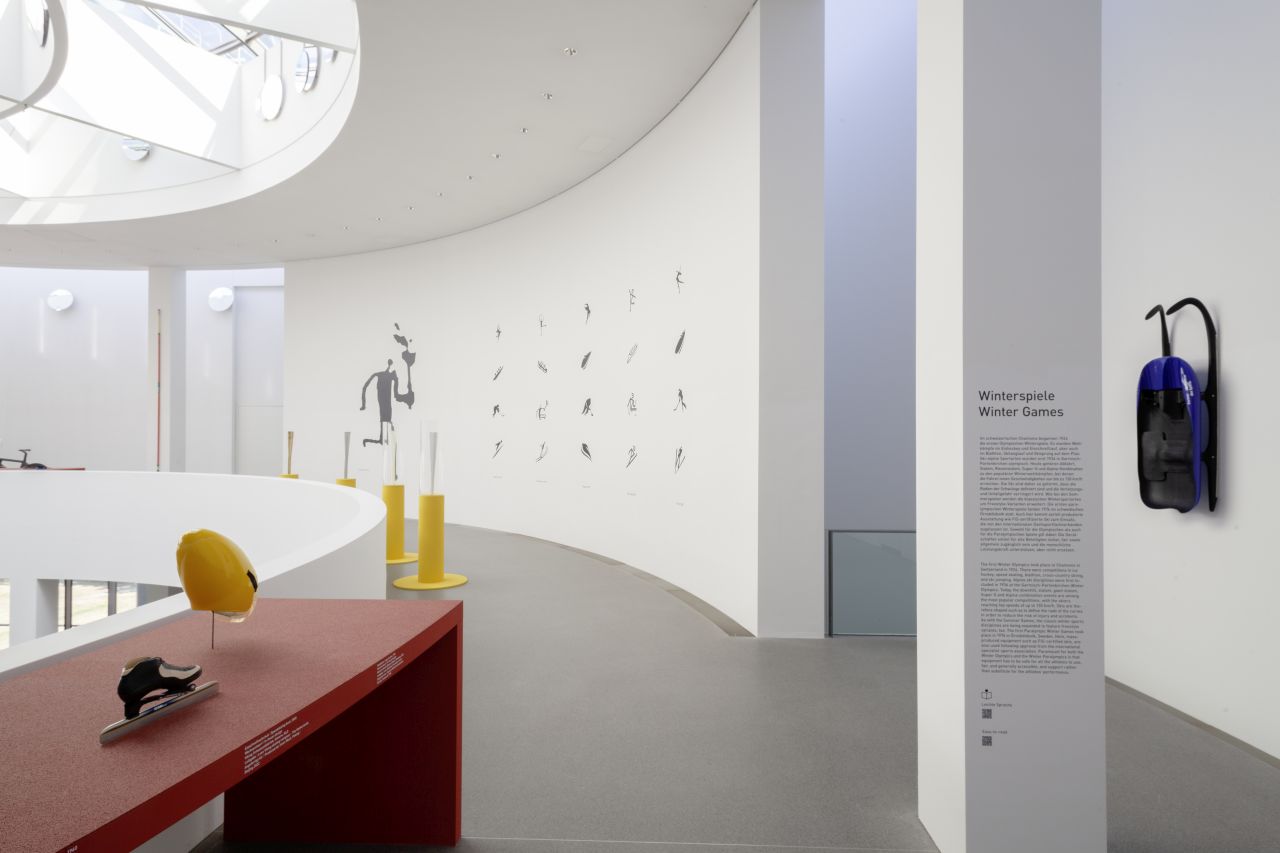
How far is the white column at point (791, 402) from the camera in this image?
222 inches

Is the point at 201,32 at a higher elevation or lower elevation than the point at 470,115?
higher

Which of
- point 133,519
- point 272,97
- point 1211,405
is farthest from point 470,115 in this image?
point 133,519

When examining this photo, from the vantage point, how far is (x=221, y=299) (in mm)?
19438

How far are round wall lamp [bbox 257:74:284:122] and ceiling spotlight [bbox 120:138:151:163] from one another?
302cm

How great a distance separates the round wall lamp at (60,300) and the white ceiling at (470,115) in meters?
6.01

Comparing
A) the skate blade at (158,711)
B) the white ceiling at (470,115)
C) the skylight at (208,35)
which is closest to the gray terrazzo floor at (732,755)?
the skate blade at (158,711)

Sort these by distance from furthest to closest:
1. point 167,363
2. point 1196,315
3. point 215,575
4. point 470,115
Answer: point 167,363 → point 470,115 → point 1196,315 → point 215,575

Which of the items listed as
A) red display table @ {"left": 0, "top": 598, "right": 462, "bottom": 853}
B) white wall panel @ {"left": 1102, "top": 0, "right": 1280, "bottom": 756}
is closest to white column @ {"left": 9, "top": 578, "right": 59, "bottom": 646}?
red display table @ {"left": 0, "top": 598, "right": 462, "bottom": 853}

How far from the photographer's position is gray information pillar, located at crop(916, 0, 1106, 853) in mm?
2615

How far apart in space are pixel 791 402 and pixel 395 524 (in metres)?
5.20

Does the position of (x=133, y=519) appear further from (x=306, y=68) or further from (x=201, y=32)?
(x=201, y=32)

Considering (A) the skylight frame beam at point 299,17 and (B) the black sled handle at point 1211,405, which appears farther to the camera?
(A) the skylight frame beam at point 299,17

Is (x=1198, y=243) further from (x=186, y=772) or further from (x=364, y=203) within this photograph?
(x=364, y=203)

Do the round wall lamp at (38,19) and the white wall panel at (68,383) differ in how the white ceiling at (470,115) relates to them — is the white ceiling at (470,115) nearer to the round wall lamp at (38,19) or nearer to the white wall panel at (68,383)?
the round wall lamp at (38,19)
